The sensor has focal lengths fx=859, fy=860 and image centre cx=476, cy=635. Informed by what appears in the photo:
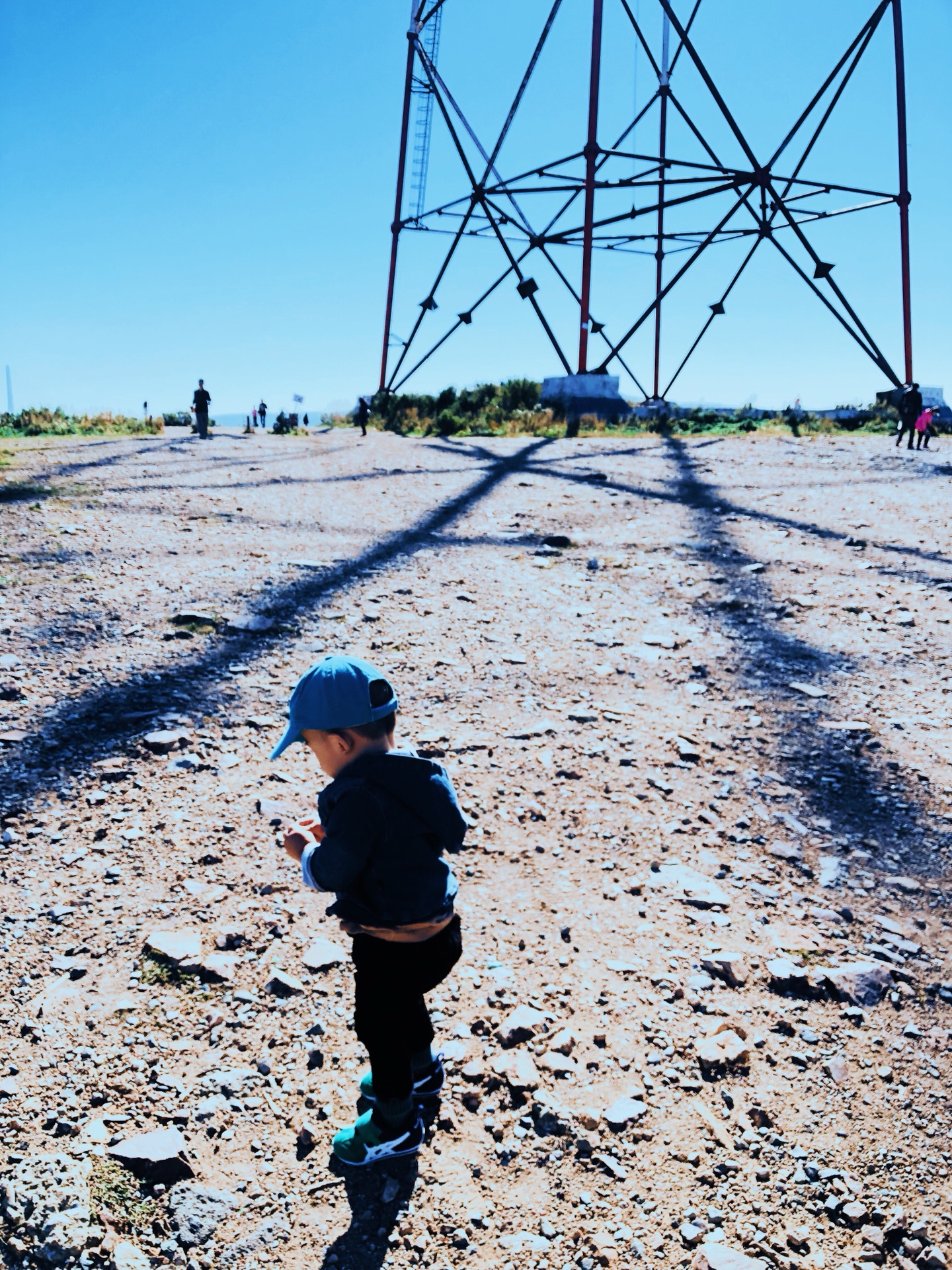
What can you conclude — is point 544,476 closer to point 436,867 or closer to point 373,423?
point 436,867

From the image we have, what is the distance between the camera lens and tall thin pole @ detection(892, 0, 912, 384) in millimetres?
12750

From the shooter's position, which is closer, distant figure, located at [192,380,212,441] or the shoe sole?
the shoe sole

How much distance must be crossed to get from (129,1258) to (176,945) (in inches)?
32.4

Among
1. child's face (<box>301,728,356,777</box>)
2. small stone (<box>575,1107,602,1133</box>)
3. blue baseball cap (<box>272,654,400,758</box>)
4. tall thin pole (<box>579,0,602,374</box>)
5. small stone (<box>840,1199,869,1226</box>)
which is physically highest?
tall thin pole (<box>579,0,602,374</box>)

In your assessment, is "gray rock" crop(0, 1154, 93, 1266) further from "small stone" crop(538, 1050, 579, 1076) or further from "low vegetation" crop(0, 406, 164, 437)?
"low vegetation" crop(0, 406, 164, 437)

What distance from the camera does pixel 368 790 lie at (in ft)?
5.47

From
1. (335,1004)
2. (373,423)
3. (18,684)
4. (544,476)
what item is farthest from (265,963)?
(373,423)

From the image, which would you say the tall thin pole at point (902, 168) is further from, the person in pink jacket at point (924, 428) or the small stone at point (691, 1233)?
the small stone at point (691, 1233)

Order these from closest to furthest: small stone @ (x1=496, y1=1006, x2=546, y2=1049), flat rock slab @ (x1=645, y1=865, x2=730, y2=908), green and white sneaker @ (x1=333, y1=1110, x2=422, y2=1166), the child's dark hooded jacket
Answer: the child's dark hooded jacket → green and white sneaker @ (x1=333, y1=1110, x2=422, y2=1166) → small stone @ (x1=496, y1=1006, x2=546, y2=1049) → flat rock slab @ (x1=645, y1=865, x2=730, y2=908)

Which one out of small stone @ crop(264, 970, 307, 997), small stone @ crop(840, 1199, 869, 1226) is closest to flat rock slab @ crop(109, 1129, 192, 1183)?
small stone @ crop(264, 970, 307, 997)

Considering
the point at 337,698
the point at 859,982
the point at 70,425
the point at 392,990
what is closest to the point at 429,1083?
the point at 392,990

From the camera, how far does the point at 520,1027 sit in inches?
82.2

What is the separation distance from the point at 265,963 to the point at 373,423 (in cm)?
1581

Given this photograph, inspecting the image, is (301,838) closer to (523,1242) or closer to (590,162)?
(523,1242)
